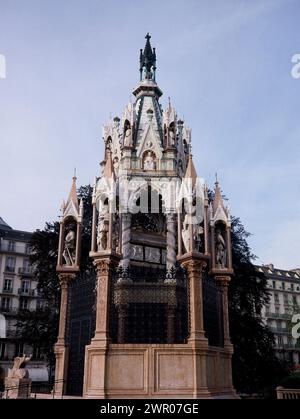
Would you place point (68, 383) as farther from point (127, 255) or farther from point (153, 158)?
point (153, 158)

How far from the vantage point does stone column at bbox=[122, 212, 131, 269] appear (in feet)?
69.4

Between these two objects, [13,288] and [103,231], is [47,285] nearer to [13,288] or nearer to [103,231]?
[103,231]

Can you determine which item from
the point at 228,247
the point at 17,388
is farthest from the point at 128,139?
the point at 17,388

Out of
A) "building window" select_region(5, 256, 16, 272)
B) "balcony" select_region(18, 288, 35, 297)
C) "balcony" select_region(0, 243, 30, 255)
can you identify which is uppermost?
"balcony" select_region(0, 243, 30, 255)

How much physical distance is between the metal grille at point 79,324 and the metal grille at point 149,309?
2.76 feet

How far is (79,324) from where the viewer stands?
57.2 ft

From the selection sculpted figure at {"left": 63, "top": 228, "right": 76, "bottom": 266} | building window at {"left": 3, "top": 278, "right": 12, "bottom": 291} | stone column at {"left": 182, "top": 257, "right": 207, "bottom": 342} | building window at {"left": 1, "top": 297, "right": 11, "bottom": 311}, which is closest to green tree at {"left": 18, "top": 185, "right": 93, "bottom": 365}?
sculpted figure at {"left": 63, "top": 228, "right": 76, "bottom": 266}

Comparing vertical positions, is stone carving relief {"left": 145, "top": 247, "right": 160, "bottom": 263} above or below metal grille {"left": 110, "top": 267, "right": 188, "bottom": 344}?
above

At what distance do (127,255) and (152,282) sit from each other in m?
3.01

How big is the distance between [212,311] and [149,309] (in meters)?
2.76

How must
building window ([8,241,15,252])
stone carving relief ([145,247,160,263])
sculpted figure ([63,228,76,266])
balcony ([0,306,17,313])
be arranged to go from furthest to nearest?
building window ([8,241,15,252]), balcony ([0,306,17,313]), stone carving relief ([145,247,160,263]), sculpted figure ([63,228,76,266])

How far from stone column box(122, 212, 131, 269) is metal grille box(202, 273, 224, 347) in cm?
470

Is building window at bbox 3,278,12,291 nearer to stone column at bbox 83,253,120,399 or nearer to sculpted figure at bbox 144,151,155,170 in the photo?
sculpted figure at bbox 144,151,155,170

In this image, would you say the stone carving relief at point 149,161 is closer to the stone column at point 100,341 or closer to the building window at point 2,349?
the stone column at point 100,341
